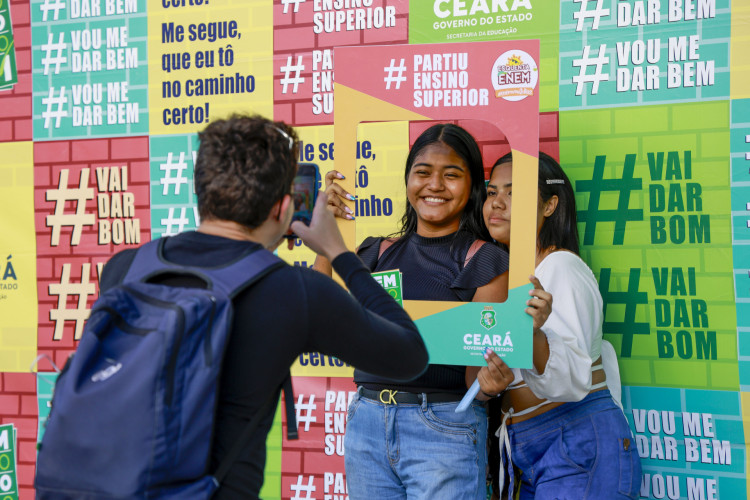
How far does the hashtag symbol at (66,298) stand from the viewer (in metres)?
3.08

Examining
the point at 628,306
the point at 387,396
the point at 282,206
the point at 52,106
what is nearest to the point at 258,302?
the point at 282,206

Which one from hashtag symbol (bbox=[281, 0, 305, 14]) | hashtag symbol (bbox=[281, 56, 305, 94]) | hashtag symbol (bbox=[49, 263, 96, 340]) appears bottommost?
hashtag symbol (bbox=[49, 263, 96, 340])

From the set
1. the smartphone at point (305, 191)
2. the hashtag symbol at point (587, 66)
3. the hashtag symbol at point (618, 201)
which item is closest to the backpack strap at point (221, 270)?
the smartphone at point (305, 191)

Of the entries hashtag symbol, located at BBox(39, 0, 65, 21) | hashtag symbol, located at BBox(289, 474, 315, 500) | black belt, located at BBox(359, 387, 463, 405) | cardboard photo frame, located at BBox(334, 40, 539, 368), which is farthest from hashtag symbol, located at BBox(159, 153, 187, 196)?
black belt, located at BBox(359, 387, 463, 405)

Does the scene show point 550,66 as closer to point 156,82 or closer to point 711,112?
point 711,112

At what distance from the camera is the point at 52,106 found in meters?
3.14

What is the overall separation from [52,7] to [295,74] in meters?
1.23

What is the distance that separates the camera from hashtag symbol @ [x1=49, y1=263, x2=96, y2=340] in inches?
121

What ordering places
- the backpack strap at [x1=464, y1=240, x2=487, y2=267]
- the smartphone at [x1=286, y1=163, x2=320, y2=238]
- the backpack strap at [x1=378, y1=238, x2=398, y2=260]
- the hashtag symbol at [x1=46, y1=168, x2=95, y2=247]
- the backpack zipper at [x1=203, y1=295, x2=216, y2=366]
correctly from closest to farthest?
the backpack zipper at [x1=203, y1=295, x2=216, y2=366]
the smartphone at [x1=286, y1=163, x2=320, y2=238]
the backpack strap at [x1=464, y1=240, x2=487, y2=267]
the backpack strap at [x1=378, y1=238, x2=398, y2=260]
the hashtag symbol at [x1=46, y1=168, x2=95, y2=247]

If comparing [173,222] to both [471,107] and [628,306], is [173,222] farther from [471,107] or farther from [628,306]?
[628,306]

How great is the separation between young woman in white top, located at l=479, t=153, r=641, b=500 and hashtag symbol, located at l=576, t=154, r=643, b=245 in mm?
232

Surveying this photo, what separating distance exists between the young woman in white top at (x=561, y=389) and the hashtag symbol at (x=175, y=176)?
1428 mm

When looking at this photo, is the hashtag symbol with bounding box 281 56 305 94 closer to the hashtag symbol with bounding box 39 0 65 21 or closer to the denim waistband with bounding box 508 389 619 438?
the hashtag symbol with bounding box 39 0 65 21

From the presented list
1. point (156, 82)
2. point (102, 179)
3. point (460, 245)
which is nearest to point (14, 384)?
point (102, 179)
